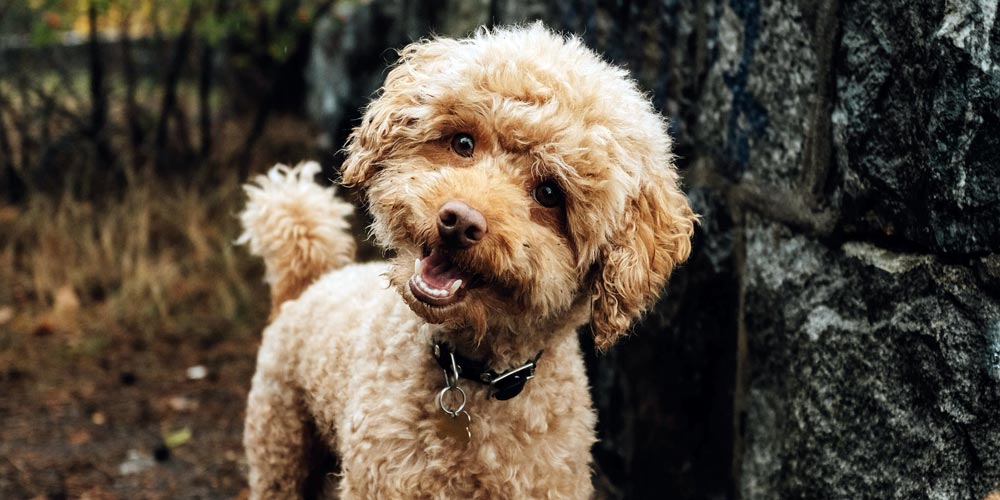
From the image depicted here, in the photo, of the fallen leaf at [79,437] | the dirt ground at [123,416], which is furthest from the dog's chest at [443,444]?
the fallen leaf at [79,437]

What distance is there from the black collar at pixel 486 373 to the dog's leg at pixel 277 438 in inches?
32.9

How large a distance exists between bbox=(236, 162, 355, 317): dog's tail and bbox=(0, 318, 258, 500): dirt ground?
1.10 meters

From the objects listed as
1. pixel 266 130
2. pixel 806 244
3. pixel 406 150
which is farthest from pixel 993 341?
pixel 266 130

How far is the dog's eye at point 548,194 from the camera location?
1979mm

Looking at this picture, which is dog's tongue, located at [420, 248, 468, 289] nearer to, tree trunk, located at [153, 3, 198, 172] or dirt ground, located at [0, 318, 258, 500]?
dirt ground, located at [0, 318, 258, 500]

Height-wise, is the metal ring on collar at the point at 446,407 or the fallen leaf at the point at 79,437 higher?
the metal ring on collar at the point at 446,407

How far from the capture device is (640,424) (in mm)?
3064

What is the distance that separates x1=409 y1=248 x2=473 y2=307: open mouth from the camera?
Result: 1895 millimetres

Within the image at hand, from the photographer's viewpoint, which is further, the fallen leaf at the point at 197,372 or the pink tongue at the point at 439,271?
the fallen leaf at the point at 197,372

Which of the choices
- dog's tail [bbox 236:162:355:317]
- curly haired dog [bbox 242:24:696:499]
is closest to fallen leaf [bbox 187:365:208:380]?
dog's tail [bbox 236:162:355:317]

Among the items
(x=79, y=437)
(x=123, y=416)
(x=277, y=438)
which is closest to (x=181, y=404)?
(x=123, y=416)

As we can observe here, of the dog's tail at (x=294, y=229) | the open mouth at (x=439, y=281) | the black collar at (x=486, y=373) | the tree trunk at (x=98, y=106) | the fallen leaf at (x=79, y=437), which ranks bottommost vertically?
the fallen leaf at (x=79, y=437)

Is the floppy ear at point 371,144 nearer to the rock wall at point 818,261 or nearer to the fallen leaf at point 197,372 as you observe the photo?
the rock wall at point 818,261

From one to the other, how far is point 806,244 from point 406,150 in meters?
1.04
